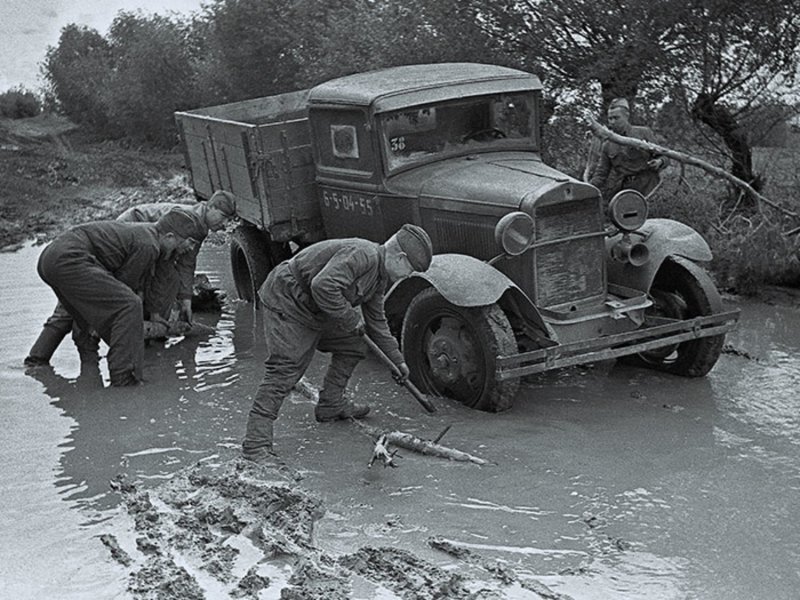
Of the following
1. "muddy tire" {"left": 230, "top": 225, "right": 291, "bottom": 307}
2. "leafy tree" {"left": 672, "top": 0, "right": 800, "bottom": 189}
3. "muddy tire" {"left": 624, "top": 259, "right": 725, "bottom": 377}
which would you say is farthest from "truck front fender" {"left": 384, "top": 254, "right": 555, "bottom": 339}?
"leafy tree" {"left": 672, "top": 0, "right": 800, "bottom": 189}

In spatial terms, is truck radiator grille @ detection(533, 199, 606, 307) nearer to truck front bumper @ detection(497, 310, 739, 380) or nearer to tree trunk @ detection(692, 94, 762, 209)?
truck front bumper @ detection(497, 310, 739, 380)

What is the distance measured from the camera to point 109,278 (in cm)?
827

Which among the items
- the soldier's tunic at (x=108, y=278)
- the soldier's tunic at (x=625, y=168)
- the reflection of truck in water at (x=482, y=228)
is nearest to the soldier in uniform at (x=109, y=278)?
the soldier's tunic at (x=108, y=278)

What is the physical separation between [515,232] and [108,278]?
3.28 m

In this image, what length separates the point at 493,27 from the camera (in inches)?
523

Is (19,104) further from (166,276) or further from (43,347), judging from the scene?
(166,276)

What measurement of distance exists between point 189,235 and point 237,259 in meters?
2.41

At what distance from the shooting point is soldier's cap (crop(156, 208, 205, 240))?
28.3 ft

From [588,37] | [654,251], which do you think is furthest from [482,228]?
[588,37]

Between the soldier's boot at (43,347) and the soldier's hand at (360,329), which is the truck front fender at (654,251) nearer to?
the soldier's hand at (360,329)

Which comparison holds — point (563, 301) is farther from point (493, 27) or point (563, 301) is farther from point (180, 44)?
point (180, 44)

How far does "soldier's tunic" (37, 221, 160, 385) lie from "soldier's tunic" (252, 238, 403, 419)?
2.02 metres

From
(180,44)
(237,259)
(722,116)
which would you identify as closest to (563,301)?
(237,259)

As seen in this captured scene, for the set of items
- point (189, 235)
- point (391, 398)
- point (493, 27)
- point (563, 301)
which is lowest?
point (391, 398)
